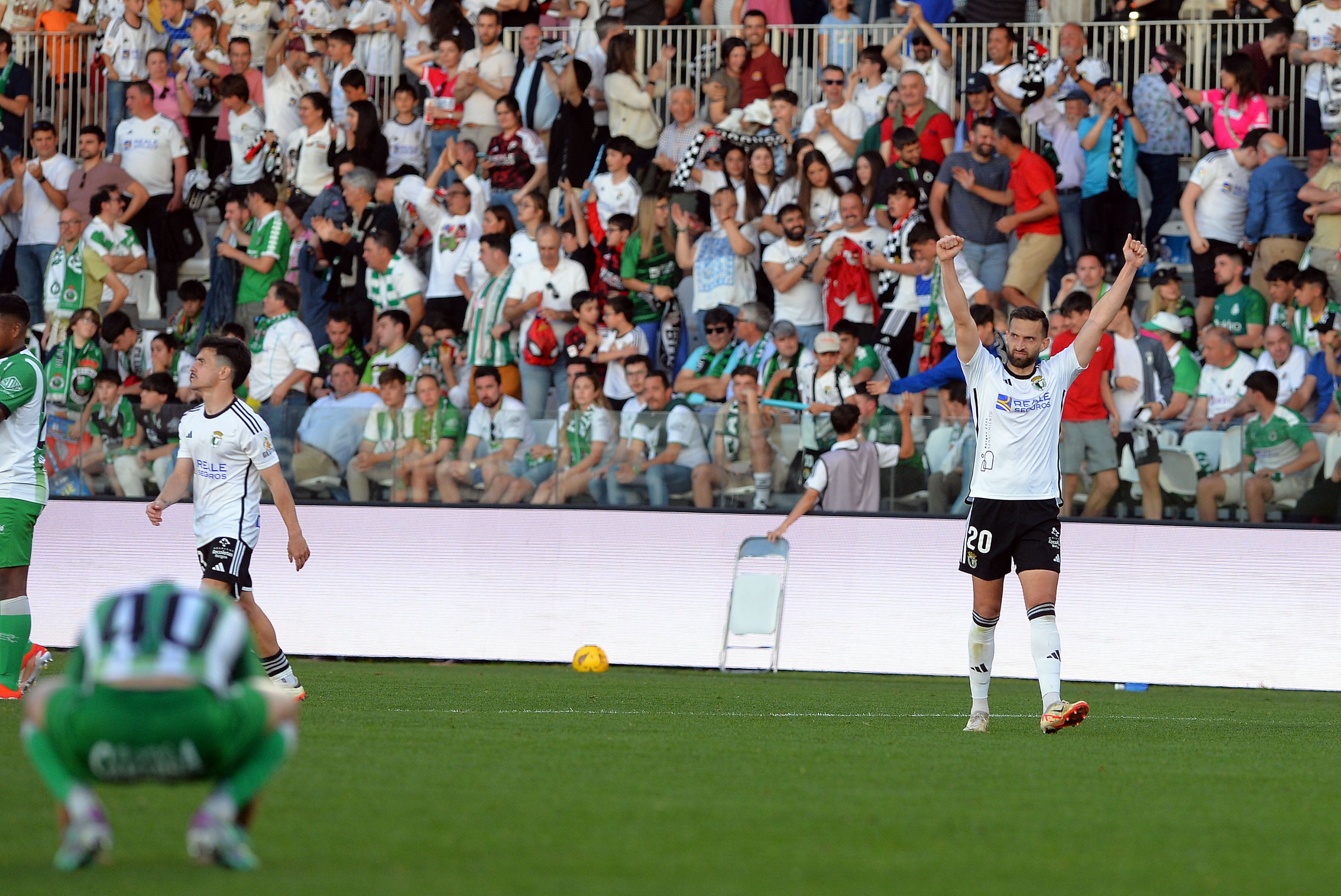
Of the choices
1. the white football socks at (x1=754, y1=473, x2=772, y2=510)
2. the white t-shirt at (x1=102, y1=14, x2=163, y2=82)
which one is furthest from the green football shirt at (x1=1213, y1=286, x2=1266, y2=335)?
the white t-shirt at (x1=102, y1=14, x2=163, y2=82)

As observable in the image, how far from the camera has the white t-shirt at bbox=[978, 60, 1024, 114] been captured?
59.7 feet

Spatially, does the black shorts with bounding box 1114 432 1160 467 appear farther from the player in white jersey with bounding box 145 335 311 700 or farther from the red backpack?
the player in white jersey with bounding box 145 335 311 700

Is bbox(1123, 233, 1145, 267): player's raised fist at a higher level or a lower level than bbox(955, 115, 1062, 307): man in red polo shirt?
lower

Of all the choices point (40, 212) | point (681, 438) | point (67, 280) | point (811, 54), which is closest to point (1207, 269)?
point (681, 438)

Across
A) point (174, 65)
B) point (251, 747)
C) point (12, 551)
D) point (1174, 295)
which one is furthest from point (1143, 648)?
point (174, 65)

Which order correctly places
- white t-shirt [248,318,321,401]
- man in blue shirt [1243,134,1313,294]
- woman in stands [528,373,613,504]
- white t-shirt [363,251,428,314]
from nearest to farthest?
woman in stands [528,373,613,504] → man in blue shirt [1243,134,1313,294] → white t-shirt [248,318,321,401] → white t-shirt [363,251,428,314]

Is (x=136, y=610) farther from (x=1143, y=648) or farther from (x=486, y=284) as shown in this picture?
(x=486, y=284)

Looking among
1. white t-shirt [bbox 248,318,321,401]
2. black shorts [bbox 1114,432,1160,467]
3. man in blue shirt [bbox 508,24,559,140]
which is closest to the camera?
black shorts [bbox 1114,432,1160,467]

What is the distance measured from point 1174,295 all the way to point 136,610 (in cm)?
1282

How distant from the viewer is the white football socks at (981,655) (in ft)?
32.6

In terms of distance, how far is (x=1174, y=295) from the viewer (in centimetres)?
1608

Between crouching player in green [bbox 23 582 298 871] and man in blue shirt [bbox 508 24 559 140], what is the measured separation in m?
15.3

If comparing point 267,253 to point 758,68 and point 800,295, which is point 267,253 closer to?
point 758,68

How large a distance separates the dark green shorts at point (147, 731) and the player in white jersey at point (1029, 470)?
18.4ft
